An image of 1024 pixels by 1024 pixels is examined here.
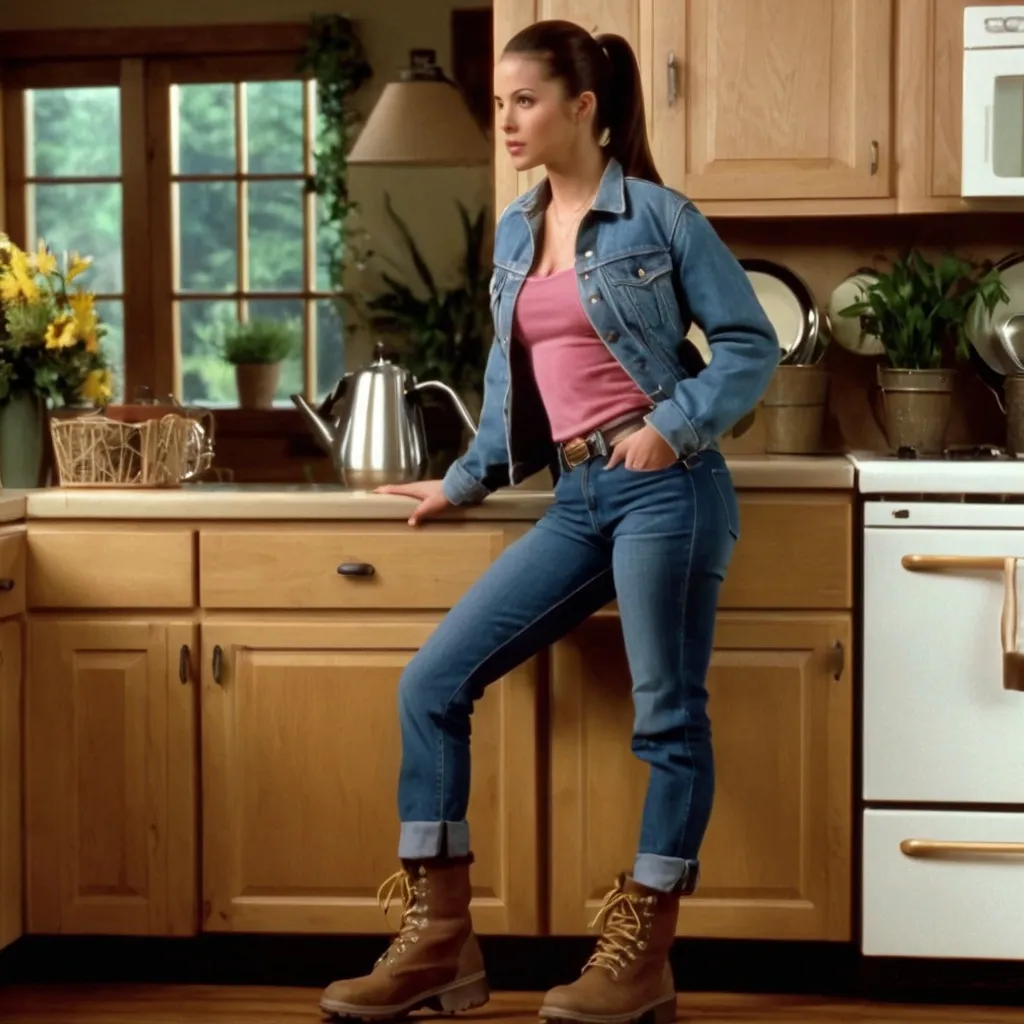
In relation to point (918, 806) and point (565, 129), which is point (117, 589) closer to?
point (565, 129)

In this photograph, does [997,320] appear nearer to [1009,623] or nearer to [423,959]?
[1009,623]

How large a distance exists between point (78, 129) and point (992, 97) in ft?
11.6

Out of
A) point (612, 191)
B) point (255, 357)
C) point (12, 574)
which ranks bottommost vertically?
point (12, 574)

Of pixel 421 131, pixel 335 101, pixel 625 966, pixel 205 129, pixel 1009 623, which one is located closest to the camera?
pixel 625 966

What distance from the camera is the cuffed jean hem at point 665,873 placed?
86.0 inches

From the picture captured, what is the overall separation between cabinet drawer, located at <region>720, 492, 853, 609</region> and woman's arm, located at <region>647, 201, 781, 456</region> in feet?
1.14

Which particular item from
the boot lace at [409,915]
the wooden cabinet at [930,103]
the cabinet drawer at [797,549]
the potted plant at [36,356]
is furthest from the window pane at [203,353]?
the boot lace at [409,915]

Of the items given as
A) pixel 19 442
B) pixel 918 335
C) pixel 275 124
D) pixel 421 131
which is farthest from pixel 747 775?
pixel 275 124

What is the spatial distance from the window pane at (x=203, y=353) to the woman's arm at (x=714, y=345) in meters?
3.35

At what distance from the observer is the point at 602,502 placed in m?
2.21

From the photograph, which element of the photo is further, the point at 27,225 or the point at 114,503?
the point at 27,225

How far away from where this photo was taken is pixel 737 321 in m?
2.12

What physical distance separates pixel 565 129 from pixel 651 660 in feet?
2.42

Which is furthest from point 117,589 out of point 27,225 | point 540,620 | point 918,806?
point 27,225
